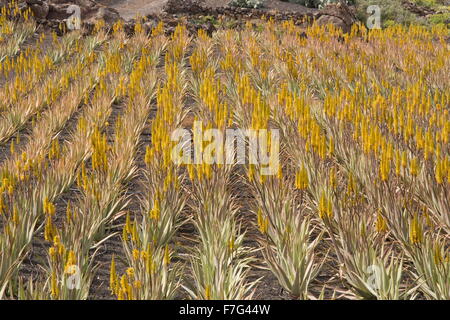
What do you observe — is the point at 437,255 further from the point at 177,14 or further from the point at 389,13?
the point at 389,13

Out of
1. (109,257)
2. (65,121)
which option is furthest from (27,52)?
(109,257)

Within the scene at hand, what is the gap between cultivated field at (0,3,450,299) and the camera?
3176 mm

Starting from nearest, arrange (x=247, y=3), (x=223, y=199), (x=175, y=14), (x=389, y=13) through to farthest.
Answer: (x=223, y=199), (x=175, y=14), (x=247, y=3), (x=389, y=13)

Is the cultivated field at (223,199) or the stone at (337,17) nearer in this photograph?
the cultivated field at (223,199)

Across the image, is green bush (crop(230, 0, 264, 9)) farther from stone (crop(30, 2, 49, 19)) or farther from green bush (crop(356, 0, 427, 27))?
stone (crop(30, 2, 49, 19))

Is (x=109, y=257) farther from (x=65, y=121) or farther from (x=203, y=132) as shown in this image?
(x=65, y=121)

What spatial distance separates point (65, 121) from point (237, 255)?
11.2 feet

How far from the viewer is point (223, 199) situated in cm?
397

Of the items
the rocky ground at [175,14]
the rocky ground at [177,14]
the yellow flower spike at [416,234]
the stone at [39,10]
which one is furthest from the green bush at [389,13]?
the yellow flower spike at [416,234]

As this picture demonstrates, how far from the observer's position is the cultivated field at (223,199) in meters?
3.18

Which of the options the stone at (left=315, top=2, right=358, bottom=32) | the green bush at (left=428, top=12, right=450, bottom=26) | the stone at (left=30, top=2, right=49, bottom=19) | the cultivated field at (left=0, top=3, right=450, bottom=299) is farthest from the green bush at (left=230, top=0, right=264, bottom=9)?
the cultivated field at (left=0, top=3, right=450, bottom=299)

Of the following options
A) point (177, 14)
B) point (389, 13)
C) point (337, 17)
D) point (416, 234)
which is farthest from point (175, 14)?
point (416, 234)

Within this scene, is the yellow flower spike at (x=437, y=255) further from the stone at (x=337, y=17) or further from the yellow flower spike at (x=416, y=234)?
the stone at (x=337, y=17)

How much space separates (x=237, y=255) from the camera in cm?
357
